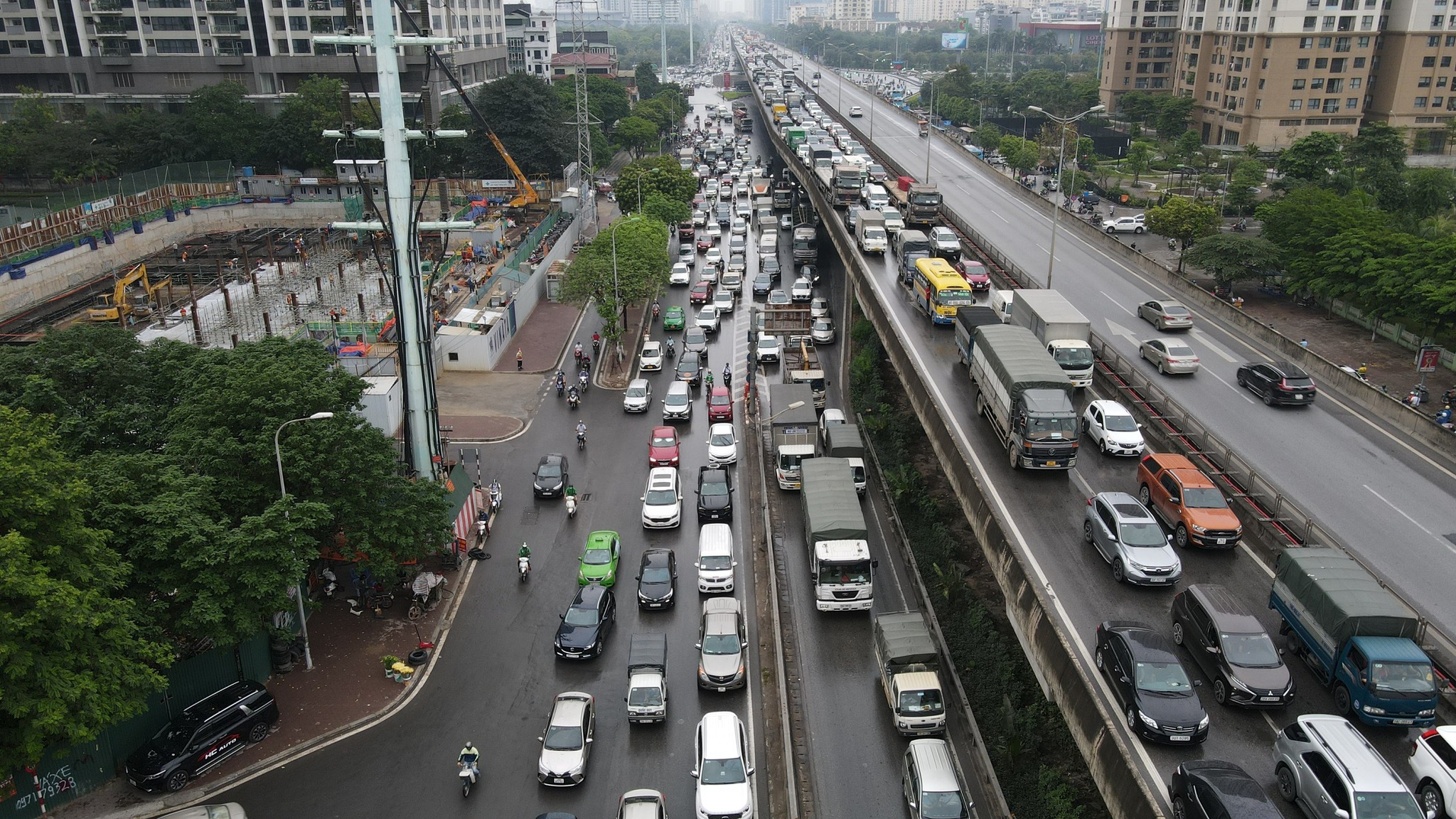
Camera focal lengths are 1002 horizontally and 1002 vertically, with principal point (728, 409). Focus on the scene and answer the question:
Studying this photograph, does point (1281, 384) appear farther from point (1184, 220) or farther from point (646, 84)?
point (646, 84)

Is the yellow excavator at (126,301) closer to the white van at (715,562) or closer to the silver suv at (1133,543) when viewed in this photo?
the white van at (715,562)

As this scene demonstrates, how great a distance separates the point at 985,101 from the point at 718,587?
14939 centimetres

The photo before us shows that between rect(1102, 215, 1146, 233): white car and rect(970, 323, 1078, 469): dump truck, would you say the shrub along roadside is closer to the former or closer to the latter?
rect(970, 323, 1078, 469): dump truck

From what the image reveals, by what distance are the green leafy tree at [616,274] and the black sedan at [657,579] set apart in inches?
1001

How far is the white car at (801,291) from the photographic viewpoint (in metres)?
71.6

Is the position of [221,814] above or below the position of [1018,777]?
above

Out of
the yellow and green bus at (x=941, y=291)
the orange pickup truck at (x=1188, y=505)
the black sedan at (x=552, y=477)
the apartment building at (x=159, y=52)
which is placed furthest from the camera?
the apartment building at (x=159, y=52)

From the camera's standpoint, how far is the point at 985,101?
166 m

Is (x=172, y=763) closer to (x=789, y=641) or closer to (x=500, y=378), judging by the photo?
(x=789, y=641)

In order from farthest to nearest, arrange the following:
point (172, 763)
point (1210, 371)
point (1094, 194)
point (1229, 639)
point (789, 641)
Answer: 1. point (1094, 194)
2. point (1210, 371)
3. point (789, 641)
4. point (172, 763)
5. point (1229, 639)

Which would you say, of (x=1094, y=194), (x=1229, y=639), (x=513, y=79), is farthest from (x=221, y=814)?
(x=1094, y=194)

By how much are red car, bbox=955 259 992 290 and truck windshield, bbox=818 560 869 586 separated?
21.8 m

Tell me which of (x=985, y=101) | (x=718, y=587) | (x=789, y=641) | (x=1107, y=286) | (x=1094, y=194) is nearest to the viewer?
(x=789, y=641)

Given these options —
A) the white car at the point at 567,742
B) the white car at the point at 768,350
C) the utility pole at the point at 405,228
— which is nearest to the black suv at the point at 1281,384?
the white car at the point at 768,350
